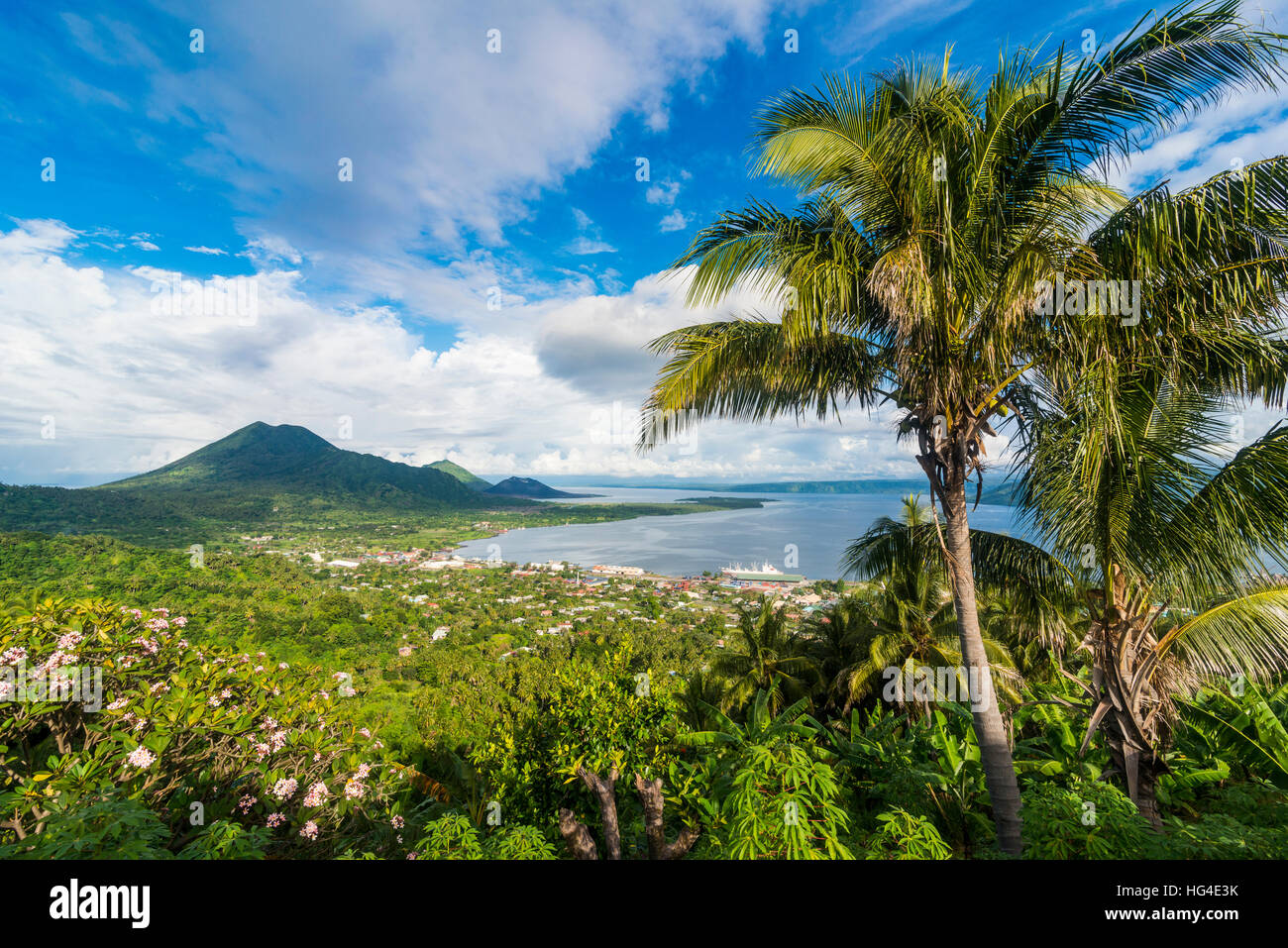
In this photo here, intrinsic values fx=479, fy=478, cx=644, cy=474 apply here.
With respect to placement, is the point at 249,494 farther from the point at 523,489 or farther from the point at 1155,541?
the point at 523,489

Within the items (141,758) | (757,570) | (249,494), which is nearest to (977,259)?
(141,758)

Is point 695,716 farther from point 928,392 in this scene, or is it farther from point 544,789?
point 928,392

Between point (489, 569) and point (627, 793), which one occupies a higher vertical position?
point (627, 793)

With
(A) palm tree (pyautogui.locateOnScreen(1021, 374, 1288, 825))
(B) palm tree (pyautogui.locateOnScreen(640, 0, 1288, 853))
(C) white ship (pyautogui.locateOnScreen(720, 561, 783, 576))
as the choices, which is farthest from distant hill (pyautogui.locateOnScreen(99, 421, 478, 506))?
(A) palm tree (pyautogui.locateOnScreen(1021, 374, 1288, 825))
